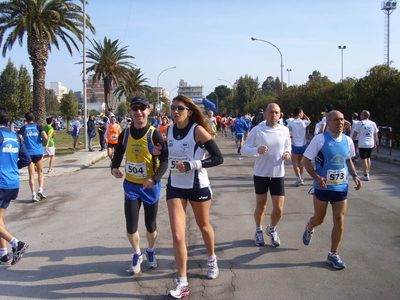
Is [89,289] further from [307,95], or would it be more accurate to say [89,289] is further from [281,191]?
[307,95]

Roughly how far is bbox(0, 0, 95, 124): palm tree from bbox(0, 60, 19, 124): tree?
54.2 feet

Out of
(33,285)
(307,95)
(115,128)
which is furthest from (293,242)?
(307,95)

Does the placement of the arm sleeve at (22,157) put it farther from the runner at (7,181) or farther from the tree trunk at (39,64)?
the tree trunk at (39,64)

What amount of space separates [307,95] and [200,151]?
29.9 metres

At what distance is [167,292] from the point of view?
422cm

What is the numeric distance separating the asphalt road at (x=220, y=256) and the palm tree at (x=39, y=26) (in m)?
16.7

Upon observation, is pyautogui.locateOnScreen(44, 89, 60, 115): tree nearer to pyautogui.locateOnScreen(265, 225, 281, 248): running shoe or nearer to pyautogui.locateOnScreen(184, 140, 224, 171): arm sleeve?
pyautogui.locateOnScreen(265, 225, 281, 248): running shoe

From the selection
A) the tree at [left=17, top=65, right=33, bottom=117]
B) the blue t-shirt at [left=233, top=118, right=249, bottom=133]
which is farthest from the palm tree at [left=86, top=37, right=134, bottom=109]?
the blue t-shirt at [left=233, top=118, right=249, bottom=133]

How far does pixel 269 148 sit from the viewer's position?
5438 mm

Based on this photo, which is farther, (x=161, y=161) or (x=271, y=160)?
(x=271, y=160)

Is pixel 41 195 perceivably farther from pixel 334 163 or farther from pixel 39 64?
pixel 39 64

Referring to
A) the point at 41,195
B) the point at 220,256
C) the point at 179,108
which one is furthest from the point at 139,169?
the point at 41,195

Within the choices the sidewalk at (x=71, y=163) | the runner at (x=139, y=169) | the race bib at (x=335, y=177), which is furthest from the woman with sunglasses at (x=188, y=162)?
the sidewalk at (x=71, y=163)

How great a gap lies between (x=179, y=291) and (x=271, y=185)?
2.04 meters
